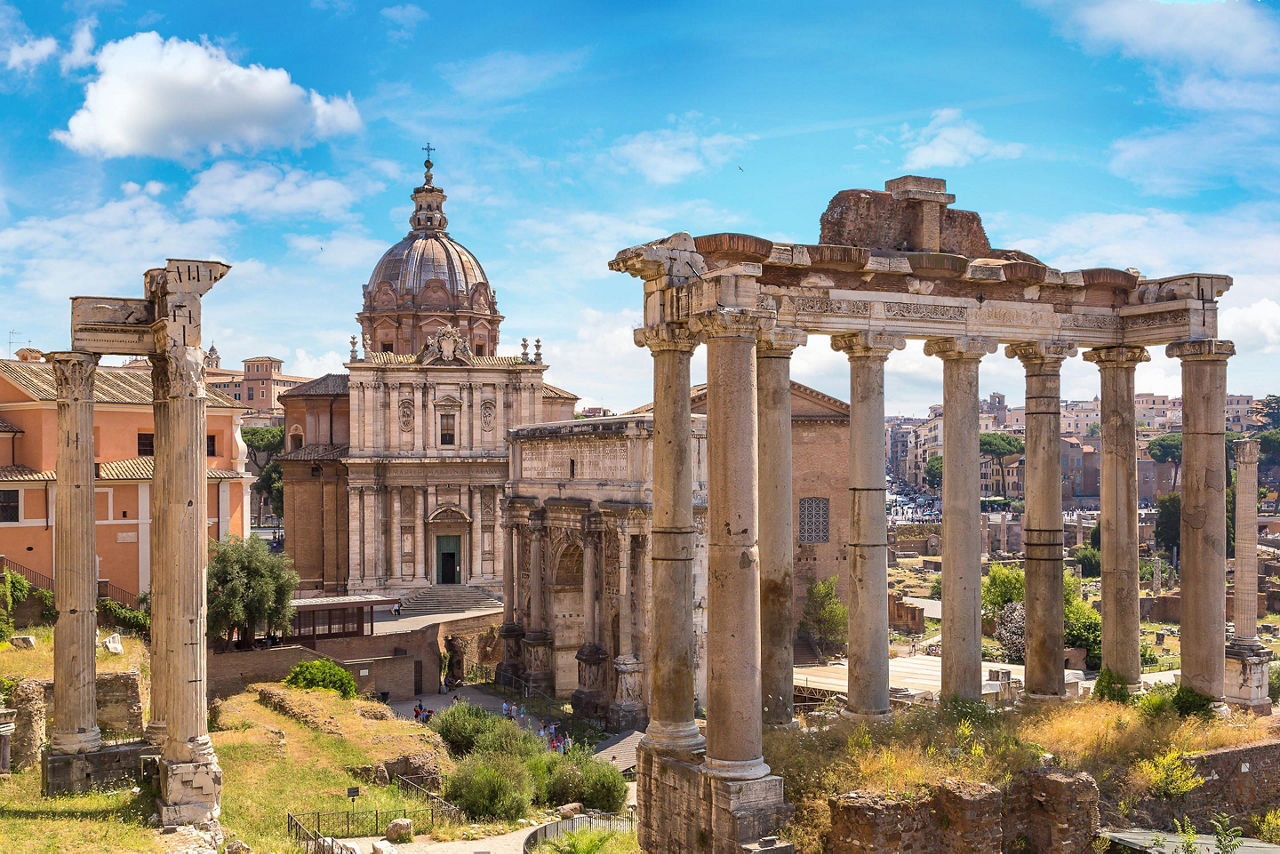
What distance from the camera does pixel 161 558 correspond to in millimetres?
15148

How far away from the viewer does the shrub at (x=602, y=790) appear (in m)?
22.4

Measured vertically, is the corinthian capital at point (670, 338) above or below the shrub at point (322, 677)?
above

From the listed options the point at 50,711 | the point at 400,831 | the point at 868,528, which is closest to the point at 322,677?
the point at 50,711

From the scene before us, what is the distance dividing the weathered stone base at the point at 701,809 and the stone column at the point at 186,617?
20.6 feet

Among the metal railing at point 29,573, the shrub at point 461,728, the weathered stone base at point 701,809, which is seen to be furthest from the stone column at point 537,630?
the weathered stone base at point 701,809

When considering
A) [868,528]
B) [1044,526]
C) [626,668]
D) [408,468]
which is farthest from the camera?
[408,468]

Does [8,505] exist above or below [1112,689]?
above

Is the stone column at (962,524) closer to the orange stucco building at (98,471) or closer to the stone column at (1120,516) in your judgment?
the stone column at (1120,516)

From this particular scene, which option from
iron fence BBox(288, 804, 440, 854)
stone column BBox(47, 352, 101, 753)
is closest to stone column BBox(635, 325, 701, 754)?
iron fence BBox(288, 804, 440, 854)

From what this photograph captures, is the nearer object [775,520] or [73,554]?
[775,520]

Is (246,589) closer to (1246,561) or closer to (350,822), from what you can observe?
(350,822)

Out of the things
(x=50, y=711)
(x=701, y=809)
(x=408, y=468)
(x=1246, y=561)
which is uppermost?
(x=408, y=468)

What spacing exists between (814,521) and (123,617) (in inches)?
1216

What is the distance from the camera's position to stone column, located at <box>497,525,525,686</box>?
1453 inches
